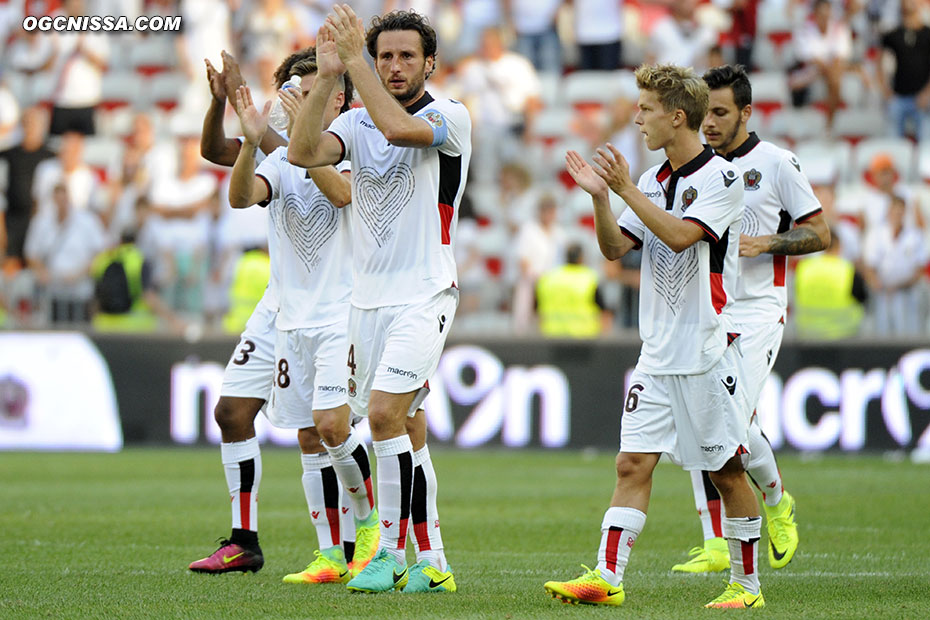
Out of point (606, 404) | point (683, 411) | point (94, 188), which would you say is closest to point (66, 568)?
point (683, 411)

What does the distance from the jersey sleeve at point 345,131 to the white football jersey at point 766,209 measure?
240 centimetres

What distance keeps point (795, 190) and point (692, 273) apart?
212 cm

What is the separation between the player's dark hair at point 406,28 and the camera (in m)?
6.77

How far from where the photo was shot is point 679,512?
1083 centimetres

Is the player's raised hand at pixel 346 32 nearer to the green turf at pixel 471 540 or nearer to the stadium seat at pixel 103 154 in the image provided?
the green turf at pixel 471 540

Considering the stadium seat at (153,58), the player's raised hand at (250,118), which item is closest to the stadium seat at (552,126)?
the stadium seat at (153,58)

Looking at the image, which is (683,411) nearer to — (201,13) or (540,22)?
(540,22)

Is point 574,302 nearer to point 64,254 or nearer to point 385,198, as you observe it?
point 64,254

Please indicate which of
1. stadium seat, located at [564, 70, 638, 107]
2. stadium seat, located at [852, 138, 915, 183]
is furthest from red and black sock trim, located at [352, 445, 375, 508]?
stadium seat, located at [564, 70, 638, 107]

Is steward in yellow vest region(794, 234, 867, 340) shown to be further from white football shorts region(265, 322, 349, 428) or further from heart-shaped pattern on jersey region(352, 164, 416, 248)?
heart-shaped pattern on jersey region(352, 164, 416, 248)

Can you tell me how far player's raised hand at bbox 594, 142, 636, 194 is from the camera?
6105 mm

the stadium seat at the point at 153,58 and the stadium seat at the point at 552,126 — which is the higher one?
the stadium seat at the point at 153,58

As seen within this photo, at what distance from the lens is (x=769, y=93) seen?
19.6 metres

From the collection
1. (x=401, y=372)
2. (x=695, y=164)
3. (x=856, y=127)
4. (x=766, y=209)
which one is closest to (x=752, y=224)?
(x=766, y=209)
